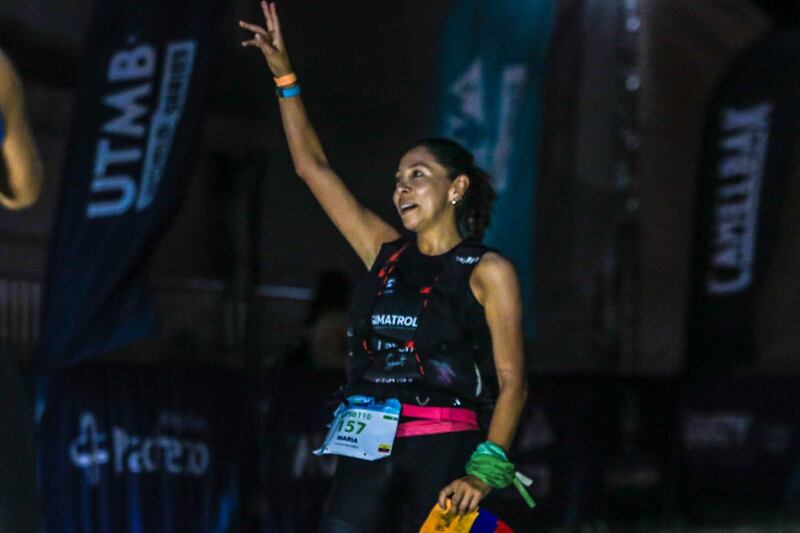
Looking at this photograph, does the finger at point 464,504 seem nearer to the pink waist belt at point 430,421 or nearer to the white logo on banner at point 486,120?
the pink waist belt at point 430,421

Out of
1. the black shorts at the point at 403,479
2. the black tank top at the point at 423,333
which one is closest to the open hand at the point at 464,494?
the black shorts at the point at 403,479

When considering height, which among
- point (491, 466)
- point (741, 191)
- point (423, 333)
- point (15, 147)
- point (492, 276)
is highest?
point (741, 191)

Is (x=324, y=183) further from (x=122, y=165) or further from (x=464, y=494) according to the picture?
(x=122, y=165)

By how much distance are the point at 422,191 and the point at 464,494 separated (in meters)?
0.99

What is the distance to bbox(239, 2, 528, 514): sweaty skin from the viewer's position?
164 inches

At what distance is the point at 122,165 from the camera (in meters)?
7.32

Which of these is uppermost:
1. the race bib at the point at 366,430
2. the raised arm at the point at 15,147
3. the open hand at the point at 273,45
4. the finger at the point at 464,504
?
the open hand at the point at 273,45

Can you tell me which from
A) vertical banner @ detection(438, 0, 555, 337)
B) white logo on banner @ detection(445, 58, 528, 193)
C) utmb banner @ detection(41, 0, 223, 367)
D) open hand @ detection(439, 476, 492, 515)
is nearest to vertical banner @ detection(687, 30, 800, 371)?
vertical banner @ detection(438, 0, 555, 337)

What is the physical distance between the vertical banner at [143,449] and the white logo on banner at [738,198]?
499 centimetres

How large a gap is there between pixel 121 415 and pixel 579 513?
3.80 m

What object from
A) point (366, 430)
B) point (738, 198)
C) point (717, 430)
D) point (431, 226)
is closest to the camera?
point (366, 430)

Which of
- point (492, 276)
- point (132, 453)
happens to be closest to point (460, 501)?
point (492, 276)

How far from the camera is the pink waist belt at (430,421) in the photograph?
429 cm

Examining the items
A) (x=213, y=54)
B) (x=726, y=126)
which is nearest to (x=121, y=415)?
(x=213, y=54)
